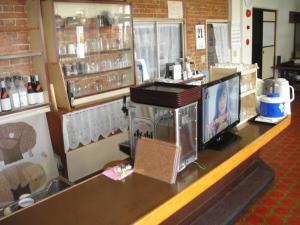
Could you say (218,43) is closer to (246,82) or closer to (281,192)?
(246,82)

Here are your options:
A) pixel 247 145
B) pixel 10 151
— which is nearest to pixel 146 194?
pixel 247 145

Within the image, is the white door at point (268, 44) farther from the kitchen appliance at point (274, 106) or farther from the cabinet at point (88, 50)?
the kitchen appliance at point (274, 106)

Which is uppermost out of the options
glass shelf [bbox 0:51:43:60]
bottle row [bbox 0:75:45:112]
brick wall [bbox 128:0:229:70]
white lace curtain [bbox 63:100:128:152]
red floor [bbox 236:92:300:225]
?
brick wall [bbox 128:0:229:70]

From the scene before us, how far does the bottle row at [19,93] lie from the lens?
112 inches

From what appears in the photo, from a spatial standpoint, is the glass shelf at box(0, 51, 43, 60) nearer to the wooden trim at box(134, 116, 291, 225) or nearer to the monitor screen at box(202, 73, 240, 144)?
the monitor screen at box(202, 73, 240, 144)

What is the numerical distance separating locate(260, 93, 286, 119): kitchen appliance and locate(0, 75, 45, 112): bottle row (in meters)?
2.11

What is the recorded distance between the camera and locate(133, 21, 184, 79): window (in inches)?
173

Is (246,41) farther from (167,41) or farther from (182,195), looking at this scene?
(182,195)

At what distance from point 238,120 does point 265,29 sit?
19.1ft

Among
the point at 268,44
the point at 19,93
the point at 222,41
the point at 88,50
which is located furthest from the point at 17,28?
the point at 268,44

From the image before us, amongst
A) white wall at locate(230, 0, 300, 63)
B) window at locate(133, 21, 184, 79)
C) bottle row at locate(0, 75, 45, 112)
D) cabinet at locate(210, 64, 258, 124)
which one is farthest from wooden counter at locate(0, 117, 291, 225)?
white wall at locate(230, 0, 300, 63)

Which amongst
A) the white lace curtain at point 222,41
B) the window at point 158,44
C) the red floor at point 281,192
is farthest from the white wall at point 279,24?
the red floor at point 281,192

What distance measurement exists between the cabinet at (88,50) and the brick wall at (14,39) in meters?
0.21

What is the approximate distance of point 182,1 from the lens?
496cm
